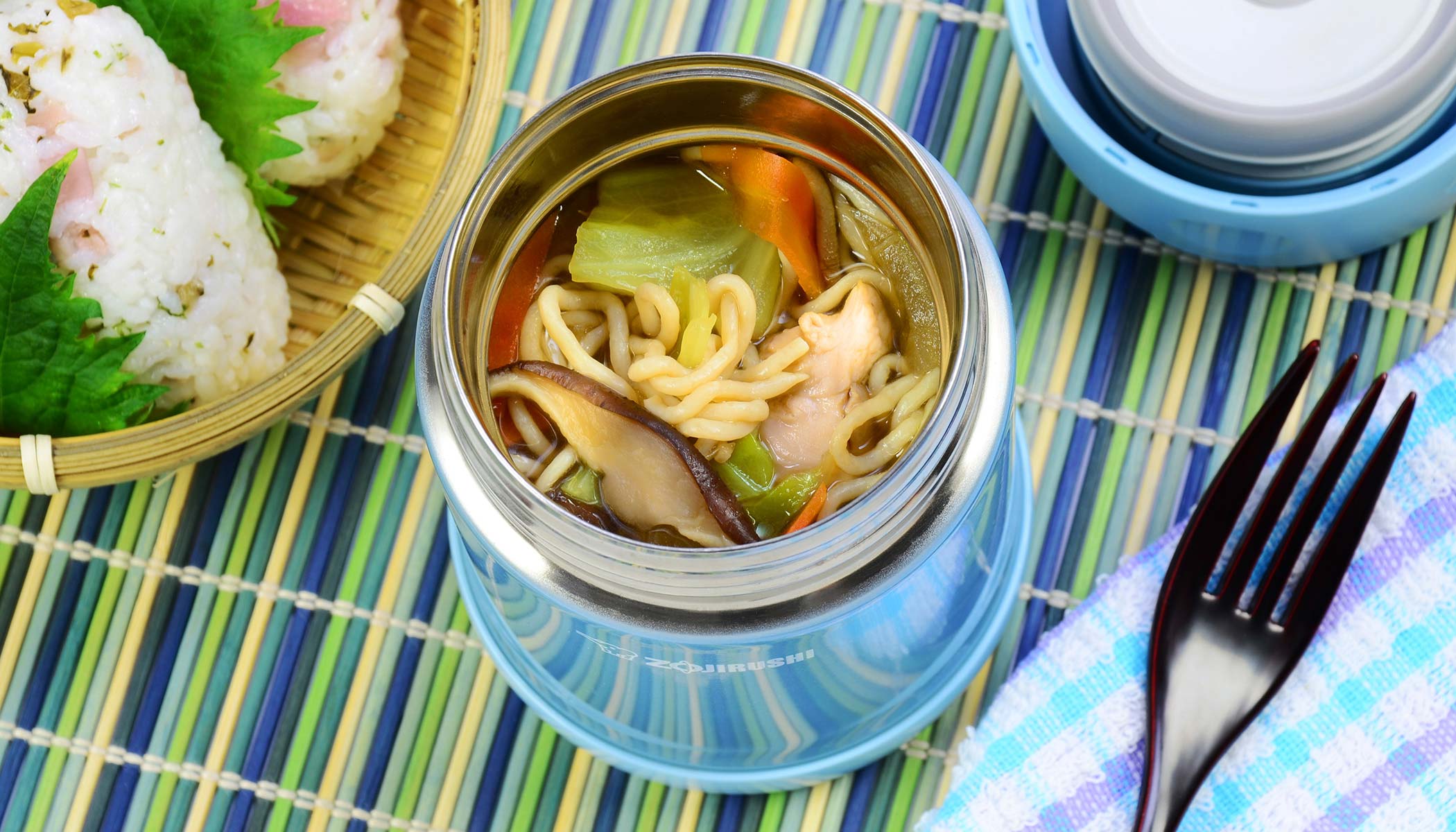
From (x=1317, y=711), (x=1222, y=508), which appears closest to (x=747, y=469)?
(x=1222, y=508)

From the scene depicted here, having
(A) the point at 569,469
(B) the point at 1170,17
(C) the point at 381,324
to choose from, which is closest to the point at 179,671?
(C) the point at 381,324

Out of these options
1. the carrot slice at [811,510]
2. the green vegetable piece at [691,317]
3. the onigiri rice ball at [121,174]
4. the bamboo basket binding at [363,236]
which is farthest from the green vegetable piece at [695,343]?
the onigiri rice ball at [121,174]

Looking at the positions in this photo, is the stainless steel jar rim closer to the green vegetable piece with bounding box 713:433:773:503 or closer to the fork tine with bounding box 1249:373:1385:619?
the green vegetable piece with bounding box 713:433:773:503

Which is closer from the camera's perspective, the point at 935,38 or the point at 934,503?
the point at 934,503

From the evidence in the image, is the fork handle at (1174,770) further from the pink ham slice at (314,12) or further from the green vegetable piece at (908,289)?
the pink ham slice at (314,12)

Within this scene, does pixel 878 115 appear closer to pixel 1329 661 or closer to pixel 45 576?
pixel 1329 661

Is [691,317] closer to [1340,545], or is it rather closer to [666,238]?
[666,238]
